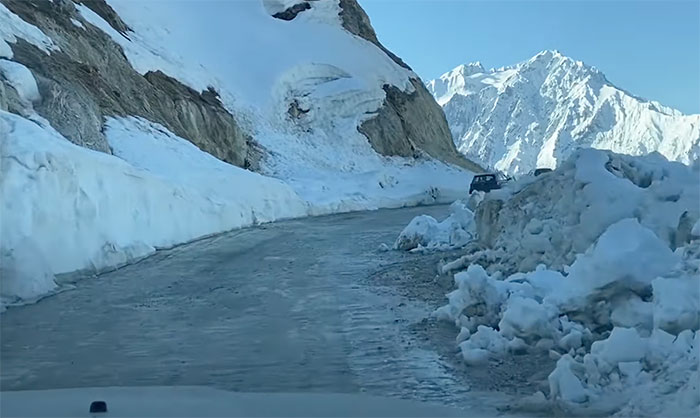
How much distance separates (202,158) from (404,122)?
3432cm

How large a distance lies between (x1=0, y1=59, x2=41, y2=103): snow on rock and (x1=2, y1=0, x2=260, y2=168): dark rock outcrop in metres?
0.28

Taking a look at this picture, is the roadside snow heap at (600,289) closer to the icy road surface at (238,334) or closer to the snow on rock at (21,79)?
the icy road surface at (238,334)

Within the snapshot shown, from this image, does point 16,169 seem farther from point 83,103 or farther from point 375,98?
point 375,98

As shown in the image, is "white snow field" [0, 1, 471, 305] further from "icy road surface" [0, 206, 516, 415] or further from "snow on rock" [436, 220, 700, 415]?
"snow on rock" [436, 220, 700, 415]

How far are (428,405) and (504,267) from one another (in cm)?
551

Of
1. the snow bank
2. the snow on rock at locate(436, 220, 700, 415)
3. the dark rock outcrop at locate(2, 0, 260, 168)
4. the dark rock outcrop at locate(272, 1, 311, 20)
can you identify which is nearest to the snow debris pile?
the snow bank

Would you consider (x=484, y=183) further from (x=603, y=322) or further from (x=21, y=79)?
(x=603, y=322)

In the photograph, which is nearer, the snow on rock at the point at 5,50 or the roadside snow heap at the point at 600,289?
the roadside snow heap at the point at 600,289

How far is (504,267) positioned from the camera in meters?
11.0

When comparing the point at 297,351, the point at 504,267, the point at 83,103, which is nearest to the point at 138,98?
the point at 83,103

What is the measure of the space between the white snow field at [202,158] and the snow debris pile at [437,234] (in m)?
5.13

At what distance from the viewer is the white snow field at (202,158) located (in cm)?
1273

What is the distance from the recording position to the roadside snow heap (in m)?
5.50

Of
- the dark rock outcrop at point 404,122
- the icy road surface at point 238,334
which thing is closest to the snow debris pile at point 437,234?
the icy road surface at point 238,334
